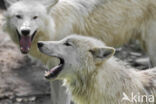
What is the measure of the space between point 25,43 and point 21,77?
2170 mm

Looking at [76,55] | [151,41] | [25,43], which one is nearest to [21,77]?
[25,43]

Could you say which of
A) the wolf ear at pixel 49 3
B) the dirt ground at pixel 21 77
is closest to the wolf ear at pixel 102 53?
the wolf ear at pixel 49 3

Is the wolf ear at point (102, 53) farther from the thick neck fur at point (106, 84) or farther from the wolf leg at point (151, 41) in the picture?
the wolf leg at point (151, 41)

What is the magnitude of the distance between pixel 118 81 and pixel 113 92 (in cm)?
Answer: 16

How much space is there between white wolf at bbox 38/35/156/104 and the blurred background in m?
2.98

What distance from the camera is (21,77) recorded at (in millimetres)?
8281

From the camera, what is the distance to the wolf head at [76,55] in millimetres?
4664

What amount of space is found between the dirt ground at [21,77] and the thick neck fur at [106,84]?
2.92 metres

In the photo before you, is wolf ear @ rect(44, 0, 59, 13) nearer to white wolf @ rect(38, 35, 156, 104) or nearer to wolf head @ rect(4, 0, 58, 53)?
wolf head @ rect(4, 0, 58, 53)

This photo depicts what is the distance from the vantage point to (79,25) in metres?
7.02

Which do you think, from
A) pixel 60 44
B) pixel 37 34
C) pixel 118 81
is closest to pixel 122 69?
pixel 118 81

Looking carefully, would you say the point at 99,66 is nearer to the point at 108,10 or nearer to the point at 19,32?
the point at 19,32

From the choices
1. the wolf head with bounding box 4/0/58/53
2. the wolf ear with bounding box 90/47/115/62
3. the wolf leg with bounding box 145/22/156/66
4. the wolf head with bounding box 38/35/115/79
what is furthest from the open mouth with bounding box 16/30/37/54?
the wolf leg with bounding box 145/22/156/66

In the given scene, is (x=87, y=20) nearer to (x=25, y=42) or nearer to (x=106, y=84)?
(x=25, y=42)
